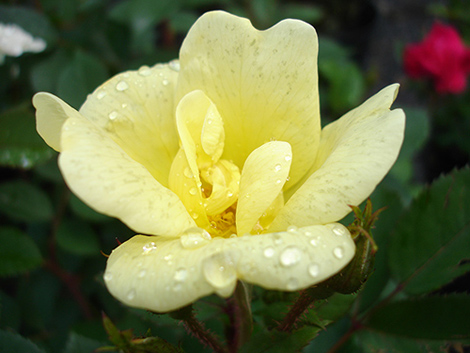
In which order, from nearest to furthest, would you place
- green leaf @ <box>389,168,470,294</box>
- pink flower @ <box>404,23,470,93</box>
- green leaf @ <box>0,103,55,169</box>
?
green leaf @ <box>389,168,470,294</box>
green leaf @ <box>0,103,55,169</box>
pink flower @ <box>404,23,470,93</box>

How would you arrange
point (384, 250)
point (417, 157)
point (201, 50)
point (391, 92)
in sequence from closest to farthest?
point (391, 92) < point (201, 50) < point (384, 250) < point (417, 157)

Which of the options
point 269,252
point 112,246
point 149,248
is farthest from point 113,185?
point 112,246

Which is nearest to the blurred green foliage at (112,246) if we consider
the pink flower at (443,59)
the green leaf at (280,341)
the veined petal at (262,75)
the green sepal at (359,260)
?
the green leaf at (280,341)

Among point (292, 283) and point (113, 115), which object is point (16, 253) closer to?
point (113, 115)

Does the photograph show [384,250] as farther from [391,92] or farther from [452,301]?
[391,92]

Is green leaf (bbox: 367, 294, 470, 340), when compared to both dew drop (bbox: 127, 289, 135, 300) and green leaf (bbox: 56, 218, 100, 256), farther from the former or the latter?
green leaf (bbox: 56, 218, 100, 256)

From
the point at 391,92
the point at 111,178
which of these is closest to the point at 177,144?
the point at 111,178

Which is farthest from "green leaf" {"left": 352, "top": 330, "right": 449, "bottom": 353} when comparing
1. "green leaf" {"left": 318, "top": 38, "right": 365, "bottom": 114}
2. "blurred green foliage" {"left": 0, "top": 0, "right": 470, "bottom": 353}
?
"green leaf" {"left": 318, "top": 38, "right": 365, "bottom": 114}

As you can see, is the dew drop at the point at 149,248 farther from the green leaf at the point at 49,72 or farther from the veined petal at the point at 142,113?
the green leaf at the point at 49,72
